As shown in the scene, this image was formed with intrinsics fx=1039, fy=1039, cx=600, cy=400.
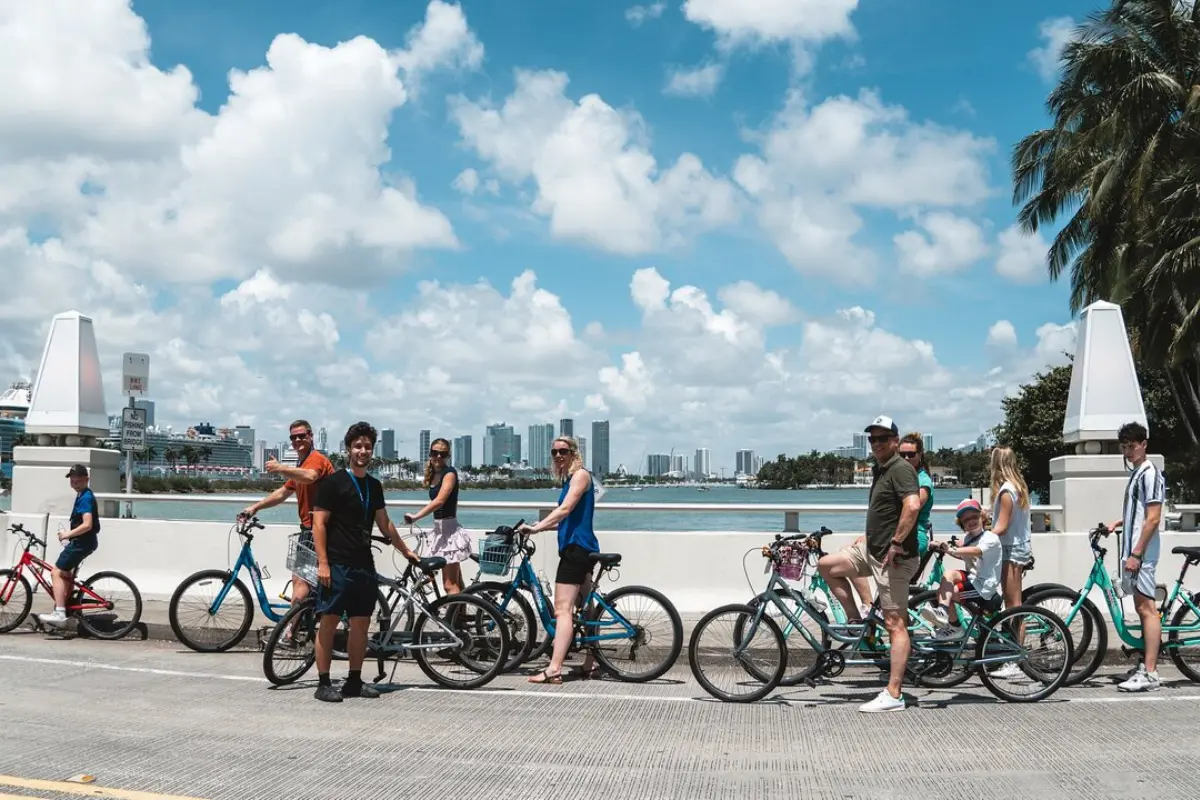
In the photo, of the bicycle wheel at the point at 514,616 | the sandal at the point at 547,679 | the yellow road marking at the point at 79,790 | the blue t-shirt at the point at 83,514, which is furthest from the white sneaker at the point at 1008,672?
the blue t-shirt at the point at 83,514

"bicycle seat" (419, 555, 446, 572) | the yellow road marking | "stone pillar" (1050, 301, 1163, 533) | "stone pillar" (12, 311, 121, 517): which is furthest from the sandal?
"stone pillar" (12, 311, 121, 517)

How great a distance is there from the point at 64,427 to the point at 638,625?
859 centimetres

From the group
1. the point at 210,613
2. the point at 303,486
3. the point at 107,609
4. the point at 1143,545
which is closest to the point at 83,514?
the point at 107,609

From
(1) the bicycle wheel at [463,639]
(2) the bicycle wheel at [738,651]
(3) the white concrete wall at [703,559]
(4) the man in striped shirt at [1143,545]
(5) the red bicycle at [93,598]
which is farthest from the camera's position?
(3) the white concrete wall at [703,559]

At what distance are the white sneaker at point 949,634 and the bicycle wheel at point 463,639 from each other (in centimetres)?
320

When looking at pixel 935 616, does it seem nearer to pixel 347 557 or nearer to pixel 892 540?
pixel 892 540

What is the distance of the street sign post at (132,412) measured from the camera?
527 inches

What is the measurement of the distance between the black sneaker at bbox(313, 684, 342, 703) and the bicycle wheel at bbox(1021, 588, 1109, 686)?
5.03 m

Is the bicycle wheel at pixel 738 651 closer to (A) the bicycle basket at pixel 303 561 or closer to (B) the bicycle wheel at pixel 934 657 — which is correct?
(B) the bicycle wheel at pixel 934 657

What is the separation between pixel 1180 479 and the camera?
Result: 1490 inches

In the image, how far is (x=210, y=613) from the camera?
9.32 meters

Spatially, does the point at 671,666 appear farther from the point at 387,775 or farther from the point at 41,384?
the point at 41,384

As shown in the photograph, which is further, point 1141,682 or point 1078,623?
point 1078,623

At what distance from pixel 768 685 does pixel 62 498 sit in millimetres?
9554
